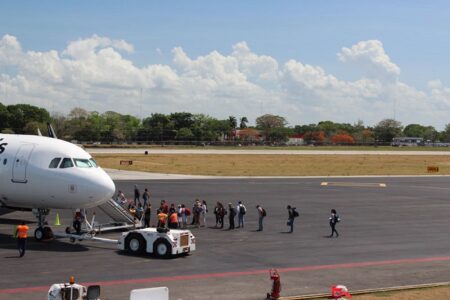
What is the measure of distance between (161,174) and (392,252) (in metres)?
52.4

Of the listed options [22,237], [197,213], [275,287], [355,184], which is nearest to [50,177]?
[22,237]

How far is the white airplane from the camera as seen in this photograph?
28203 millimetres

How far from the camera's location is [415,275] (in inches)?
981

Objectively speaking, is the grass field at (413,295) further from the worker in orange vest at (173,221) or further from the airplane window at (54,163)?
the airplane window at (54,163)

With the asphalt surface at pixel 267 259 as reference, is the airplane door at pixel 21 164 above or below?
above

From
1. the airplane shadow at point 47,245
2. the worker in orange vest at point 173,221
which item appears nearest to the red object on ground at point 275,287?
the airplane shadow at point 47,245

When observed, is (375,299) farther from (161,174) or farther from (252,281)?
(161,174)

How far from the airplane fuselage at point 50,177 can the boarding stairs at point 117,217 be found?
15.5ft

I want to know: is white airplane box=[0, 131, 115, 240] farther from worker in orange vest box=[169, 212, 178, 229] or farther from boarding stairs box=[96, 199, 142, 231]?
worker in orange vest box=[169, 212, 178, 229]

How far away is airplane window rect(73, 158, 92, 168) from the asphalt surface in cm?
411

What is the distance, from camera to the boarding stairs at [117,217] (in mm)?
33656

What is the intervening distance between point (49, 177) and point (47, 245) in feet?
12.3

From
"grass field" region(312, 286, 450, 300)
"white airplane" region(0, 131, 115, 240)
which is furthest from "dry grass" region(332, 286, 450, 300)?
"white airplane" region(0, 131, 115, 240)

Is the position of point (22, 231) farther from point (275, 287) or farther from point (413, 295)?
point (413, 295)
